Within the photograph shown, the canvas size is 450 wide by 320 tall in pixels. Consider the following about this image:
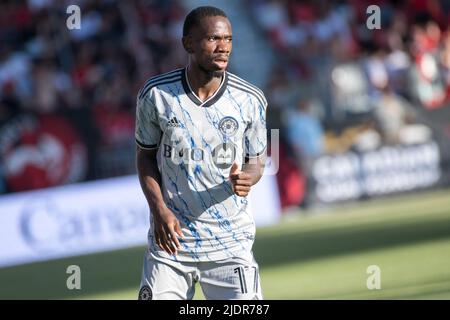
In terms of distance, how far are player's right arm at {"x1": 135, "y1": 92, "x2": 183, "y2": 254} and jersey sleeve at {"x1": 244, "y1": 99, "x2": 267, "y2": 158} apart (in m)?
0.56

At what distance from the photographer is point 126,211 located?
1842 centimetres

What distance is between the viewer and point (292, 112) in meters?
21.2

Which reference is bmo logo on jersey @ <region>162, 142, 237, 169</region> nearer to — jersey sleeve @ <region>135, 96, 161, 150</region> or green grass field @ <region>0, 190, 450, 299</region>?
jersey sleeve @ <region>135, 96, 161, 150</region>

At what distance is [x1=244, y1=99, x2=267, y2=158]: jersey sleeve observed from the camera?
7.29 meters

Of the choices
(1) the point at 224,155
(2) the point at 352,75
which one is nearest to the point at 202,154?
(1) the point at 224,155

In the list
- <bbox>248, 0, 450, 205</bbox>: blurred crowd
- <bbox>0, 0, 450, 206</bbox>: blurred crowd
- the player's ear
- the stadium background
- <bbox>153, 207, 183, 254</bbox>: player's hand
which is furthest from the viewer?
<bbox>248, 0, 450, 205</bbox>: blurred crowd

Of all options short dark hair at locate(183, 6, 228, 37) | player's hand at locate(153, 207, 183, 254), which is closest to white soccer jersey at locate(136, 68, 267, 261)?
player's hand at locate(153, 207, 183, 254)

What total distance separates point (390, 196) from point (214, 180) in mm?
15282

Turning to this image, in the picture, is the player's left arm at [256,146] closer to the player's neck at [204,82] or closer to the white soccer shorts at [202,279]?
the player's neck at [204,82]

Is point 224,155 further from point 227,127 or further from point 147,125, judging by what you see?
point 147,125

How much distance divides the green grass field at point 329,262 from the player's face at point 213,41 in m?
4.60
